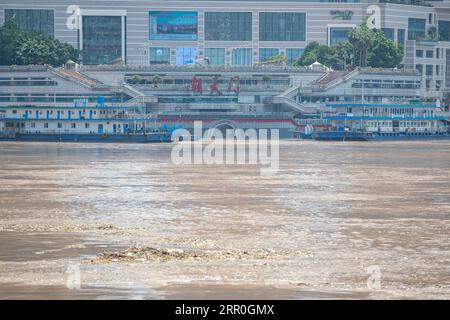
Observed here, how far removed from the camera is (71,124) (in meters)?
162

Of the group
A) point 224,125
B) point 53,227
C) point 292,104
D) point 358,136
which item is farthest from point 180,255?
point 292,104

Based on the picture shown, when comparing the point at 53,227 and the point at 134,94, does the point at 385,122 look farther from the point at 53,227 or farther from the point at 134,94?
the point at 53,227

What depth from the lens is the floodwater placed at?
42.2 meters

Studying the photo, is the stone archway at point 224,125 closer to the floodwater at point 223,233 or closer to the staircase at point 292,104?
the staircase at point 292,104

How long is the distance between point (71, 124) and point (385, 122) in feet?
143

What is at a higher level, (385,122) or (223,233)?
(385,122)

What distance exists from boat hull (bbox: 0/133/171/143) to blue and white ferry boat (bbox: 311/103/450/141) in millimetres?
23719

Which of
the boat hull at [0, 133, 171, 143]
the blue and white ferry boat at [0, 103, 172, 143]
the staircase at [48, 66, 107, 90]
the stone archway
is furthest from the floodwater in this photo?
the staircase at [48, 66, 107, 90]

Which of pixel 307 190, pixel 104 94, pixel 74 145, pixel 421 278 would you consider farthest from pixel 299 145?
pixel 421 278

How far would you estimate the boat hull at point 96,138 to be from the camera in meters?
156

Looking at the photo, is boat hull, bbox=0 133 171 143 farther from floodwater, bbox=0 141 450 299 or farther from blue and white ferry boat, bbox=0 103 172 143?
floodwater, bbox=0 141 450 299

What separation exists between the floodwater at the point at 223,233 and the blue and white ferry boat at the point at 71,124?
199 ft

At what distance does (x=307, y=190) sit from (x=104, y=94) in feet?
394

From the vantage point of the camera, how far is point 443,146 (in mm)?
149750
